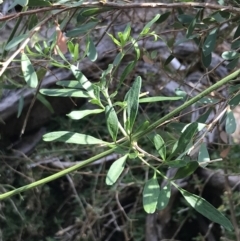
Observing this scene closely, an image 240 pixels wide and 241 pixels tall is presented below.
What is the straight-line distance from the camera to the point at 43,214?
68.0 inches

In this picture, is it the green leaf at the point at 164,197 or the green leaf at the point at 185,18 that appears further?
the green leaf at the point at 185,18

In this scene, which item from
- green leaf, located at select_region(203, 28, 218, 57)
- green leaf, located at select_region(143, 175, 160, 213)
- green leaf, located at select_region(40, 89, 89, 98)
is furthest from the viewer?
green leaf, located at select_region(203, 28, 218, 57)

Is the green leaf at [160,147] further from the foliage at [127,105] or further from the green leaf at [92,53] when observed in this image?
the green leaf at [92,53]

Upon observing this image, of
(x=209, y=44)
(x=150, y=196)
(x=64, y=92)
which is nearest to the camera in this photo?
(x=150, y=196)

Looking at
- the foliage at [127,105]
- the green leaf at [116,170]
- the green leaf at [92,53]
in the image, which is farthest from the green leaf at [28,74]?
the green leaf at [116,170]

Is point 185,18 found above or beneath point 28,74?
beneath

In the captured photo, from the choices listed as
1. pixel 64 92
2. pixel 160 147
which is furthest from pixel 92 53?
pixel 160 147

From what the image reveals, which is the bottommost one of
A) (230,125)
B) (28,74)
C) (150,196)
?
(230,125)

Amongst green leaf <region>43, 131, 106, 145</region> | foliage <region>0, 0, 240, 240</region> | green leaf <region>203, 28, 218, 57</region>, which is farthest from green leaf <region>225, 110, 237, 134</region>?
green leaf <region>43, 131, 106, 145</region>

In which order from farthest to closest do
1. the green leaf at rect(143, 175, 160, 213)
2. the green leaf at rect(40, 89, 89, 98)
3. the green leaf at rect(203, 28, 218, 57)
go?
the green leaf at rect(203, 28, 218, 57)
the green leaf at rect(40, 89, 89, 98)
the green leaf at rect(143, 175, 160, 213)

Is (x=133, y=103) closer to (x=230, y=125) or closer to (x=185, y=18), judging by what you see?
(x=230, y=125)

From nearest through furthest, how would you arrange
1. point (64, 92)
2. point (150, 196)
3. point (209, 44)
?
1. point (150, 196)
2. point (64, 92)
3. point (209, 44)

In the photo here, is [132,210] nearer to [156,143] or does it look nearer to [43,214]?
[43,214]

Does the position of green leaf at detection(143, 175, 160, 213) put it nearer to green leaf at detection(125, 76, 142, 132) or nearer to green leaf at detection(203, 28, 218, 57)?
green leaf at detection(125, 76, 142, 132)
